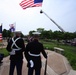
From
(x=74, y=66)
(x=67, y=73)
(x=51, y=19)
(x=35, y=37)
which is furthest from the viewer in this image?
(x=51, y=19)

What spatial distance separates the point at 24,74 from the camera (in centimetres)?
848

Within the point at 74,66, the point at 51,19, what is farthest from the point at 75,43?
the point at 74,66

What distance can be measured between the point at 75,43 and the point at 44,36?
126ft

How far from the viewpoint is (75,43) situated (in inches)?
2019

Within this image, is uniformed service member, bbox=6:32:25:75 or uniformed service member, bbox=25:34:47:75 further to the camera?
uniformed service member, bbox=6:32:25:75

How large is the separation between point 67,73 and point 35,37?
4058mm

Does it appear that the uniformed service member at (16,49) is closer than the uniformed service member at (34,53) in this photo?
No

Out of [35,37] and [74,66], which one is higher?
[35,37]

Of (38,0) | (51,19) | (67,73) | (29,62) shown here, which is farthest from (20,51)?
(51,19)

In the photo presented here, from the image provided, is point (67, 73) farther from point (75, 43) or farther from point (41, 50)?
point (75, 43)

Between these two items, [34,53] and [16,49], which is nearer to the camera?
[34,53]

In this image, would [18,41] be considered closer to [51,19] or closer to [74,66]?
[74,66]

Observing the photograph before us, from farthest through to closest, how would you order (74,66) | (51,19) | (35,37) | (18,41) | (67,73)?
(51,19), (74,66), (67,73), (18,41), (35,37)

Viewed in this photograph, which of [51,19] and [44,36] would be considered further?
[44,36]
